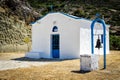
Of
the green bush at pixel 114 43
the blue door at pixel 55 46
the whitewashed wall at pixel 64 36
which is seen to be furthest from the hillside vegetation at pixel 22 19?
the blue door at pixel 55 46

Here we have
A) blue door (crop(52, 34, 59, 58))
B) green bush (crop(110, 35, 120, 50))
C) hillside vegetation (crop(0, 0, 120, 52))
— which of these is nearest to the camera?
blue door (crop(52, 34, 59, 58))

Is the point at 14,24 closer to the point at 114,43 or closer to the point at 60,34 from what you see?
the point at 114,43

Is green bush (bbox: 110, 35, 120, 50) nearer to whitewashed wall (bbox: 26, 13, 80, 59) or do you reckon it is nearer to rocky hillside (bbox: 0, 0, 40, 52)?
rocky hillside (bbox: 0, 0, 40, 52)

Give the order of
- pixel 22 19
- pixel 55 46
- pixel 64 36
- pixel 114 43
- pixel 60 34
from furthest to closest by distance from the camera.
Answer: pixel 22 19, pixel 114 43, pixel 55 46, pixel 60 34, pixel 64 36

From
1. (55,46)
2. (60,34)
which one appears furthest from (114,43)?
(60,34)

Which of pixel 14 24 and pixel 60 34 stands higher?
pixel 14 24

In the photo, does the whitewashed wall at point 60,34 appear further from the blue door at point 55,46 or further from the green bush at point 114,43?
the green bush at point 114,43

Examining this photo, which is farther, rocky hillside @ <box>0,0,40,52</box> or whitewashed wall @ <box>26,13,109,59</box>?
rocky hillside @ <box>0,0,40,52</box>

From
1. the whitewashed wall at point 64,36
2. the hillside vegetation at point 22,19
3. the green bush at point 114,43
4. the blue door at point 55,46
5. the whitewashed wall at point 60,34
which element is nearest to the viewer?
the whitewashed wall at point 64,36

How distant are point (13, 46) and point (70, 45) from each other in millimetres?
14854

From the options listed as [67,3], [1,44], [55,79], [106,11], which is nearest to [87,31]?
[55,79]

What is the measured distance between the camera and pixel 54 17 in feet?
69.6

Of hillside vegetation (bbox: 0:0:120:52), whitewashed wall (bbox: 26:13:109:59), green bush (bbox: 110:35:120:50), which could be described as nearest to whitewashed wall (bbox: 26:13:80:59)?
whitewashed wall (bbox: 26:13:109:59)

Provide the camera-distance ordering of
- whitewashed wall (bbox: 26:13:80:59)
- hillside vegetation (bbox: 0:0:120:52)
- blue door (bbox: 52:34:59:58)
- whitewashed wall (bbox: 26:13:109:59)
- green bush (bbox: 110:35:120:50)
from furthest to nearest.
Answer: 1. hillside vegetation (bbox: 0:0:120:52)
2. green bush (bbox: 110:35:120:50)
3. blue door (bbox: 52:34:59:58)
4. whitewashed wall (bbox: 26:13:80:59)
5. whitewashed wall (bbox: 26:13:109:59)
